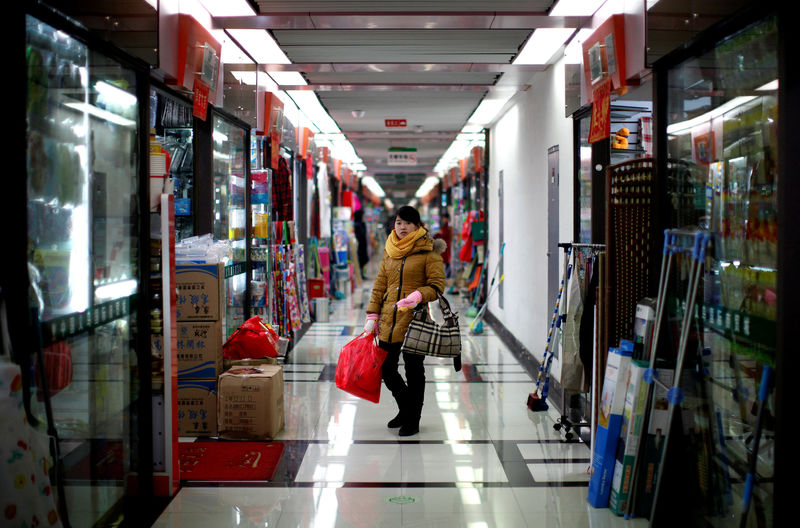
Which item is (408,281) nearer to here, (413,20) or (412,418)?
(412,418)

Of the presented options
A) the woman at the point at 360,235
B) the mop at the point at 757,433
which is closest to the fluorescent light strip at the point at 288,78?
the mop at the point at 757,433

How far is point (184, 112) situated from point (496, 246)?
6.79 metres

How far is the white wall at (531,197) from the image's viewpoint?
21.0 ft

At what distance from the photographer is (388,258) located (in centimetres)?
528

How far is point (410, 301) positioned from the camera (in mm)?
4918

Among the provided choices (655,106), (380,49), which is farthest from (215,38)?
(655,106)

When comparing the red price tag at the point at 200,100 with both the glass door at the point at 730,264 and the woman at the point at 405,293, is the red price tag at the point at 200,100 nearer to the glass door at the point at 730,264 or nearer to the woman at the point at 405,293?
the woman at the point at 405,293

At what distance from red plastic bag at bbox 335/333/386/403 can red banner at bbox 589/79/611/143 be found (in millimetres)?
2084

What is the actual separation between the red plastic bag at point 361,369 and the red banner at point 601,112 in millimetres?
2084

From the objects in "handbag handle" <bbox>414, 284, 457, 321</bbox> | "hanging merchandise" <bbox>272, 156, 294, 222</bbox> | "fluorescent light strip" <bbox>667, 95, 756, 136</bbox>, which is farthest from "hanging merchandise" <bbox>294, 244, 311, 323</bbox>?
"fluorescent light strip" <bbox>667, 95, 756, 136</bbox>

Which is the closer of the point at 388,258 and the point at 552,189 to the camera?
the point at 388,258

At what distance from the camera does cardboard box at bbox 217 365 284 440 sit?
195 inches

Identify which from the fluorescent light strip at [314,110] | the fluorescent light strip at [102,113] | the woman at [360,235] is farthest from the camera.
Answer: the woman at [360,235]

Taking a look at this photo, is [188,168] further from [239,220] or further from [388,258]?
[388,258]
